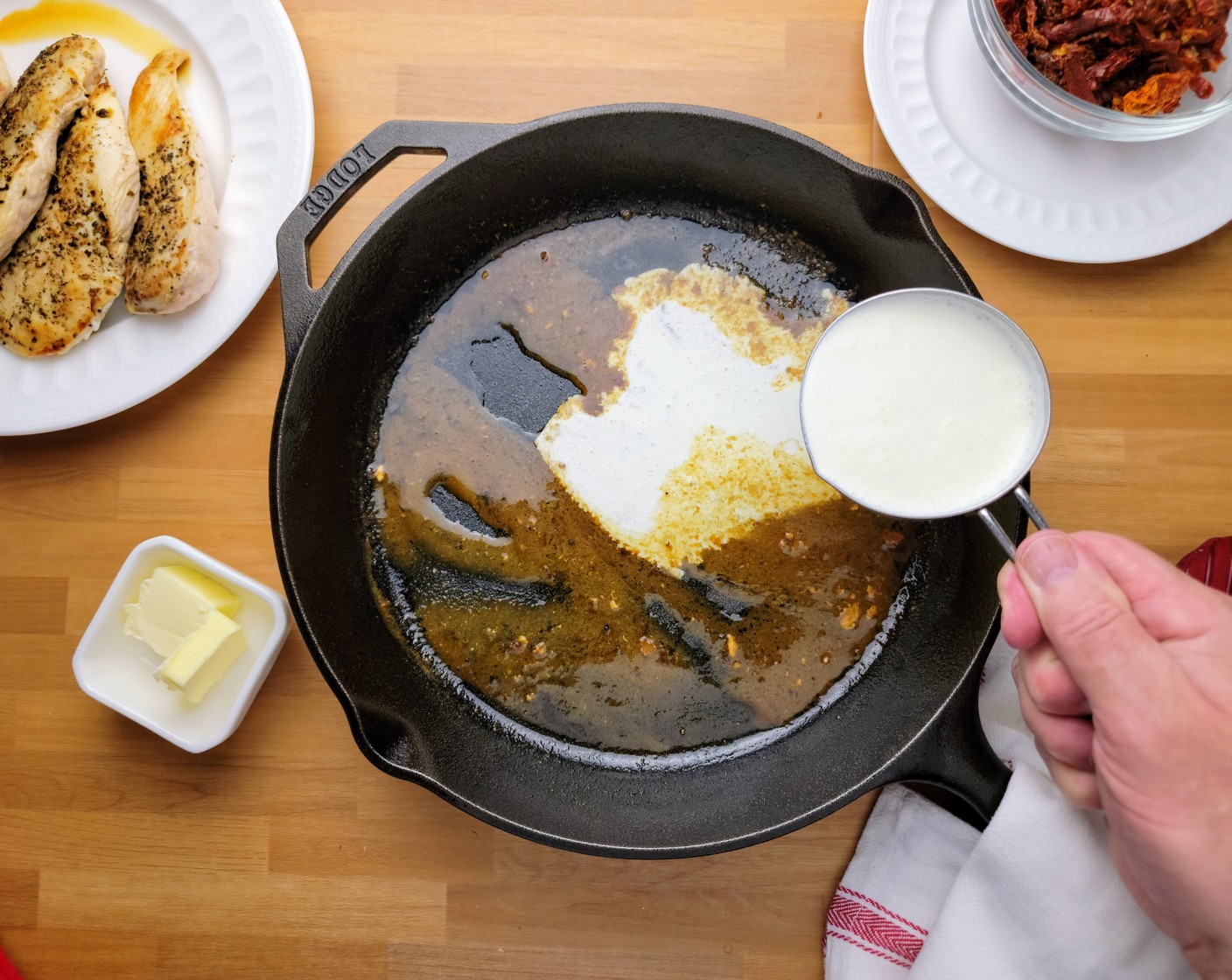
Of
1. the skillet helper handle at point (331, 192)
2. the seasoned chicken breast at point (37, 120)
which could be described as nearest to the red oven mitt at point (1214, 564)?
the skillet helper handle at point (331, 192)

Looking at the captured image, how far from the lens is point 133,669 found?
0.92 meters

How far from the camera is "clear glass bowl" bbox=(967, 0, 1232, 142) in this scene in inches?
32.3

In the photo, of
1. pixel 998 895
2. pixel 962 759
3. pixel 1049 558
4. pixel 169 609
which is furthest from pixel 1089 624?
pixel 169 609

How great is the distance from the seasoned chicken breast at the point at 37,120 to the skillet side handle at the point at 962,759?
1.08m

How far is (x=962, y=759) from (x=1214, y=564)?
1.07ft

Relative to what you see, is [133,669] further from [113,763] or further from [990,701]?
[990,701]

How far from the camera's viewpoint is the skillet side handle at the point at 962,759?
80 centimetres

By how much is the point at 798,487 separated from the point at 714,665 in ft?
0.72

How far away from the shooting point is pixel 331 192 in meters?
0.82

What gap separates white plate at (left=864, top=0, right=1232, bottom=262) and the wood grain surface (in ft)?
0.15

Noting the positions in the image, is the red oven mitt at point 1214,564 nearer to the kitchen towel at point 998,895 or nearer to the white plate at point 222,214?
the kitchen towel at point 998,895

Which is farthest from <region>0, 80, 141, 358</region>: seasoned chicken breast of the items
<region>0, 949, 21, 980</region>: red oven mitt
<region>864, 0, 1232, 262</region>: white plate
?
<region>864, 0, 1232, 262</region>: white plate

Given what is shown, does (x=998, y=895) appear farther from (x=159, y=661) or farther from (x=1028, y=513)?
(x=159, y=661)

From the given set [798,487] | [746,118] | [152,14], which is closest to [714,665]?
[798,487]
